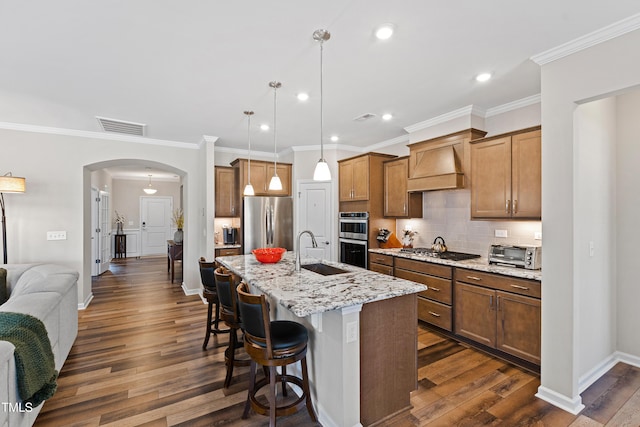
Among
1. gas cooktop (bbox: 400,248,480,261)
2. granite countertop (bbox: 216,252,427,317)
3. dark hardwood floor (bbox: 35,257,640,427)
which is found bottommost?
dark hardwood floor (bbox: 35,257,640,427)

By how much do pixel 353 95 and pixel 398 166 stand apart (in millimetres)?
1657

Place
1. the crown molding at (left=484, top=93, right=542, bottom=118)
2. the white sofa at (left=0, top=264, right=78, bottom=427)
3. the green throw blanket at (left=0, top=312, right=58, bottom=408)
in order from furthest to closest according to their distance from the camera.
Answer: the crown molding at (left=484, top=93, right=542, bottom=118) < the green throw blanket at (left=0, top=312, right=58, bottom=408) < the white sofa at (left=0, top=264, right=78, bottom=427)

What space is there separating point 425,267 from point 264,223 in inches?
→ 108

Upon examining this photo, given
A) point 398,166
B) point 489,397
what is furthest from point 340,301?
point 398,166

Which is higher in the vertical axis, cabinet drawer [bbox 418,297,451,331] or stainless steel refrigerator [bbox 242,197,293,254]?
stainless steel refrigerator [bbox 242,197,293,254]

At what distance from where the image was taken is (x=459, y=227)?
4016mm

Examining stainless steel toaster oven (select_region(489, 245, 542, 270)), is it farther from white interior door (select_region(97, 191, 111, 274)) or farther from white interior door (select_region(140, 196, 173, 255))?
white interior door (select_region(140, 196, 173, 255))

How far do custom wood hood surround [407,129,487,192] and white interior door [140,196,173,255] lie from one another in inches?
357

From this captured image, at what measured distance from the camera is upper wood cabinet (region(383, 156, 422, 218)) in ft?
14.5

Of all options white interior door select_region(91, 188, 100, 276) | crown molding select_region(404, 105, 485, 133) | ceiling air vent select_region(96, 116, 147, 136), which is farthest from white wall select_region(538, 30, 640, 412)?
white interior door select_region(91, 188, 100, 276)

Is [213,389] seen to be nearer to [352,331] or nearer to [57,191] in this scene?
[352,331]

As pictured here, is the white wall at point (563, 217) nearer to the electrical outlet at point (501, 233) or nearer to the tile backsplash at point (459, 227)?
the tile backsplash at point (459, 227)

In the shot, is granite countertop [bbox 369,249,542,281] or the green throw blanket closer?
the green throw blanket

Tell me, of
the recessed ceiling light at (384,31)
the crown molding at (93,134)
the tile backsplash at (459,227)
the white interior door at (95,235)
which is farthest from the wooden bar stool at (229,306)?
the white interior door at (95,235)
